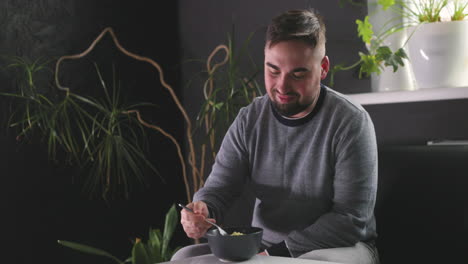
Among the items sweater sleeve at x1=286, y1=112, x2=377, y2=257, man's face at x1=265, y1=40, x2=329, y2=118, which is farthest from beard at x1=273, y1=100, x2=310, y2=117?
sweater sleeve at x1=286, y1=112, x2=377, y2=257

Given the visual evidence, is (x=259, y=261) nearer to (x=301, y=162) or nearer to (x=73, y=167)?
(x=301, y=162)

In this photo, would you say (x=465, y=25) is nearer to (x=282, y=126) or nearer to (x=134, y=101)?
(x=282, y=126)

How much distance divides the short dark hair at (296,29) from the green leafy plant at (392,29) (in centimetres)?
46

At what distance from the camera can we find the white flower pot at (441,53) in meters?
1.81

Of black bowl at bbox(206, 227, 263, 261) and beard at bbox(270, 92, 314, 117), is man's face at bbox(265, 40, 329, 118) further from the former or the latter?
black bowl at bbox(206, 227, 263, 261)

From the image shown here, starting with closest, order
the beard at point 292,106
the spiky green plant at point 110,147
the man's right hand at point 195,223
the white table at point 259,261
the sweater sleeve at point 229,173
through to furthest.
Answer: the white table at point 259,261, the man's right hand at point 195,223, the beard at point 292,106, the sweater sleeve at point 229,173, the spiky green plant at point 110,147

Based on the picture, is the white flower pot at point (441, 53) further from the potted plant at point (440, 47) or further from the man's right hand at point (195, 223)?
the man's right hand at point (195, 223)

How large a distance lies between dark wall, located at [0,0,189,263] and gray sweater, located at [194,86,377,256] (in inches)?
34.1

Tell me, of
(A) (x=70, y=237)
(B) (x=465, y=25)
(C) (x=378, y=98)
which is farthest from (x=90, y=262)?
(B) (x=465, y=25)

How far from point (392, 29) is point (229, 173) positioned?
3.13 ft

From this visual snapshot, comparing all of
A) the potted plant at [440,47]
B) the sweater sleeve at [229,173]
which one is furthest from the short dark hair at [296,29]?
the potted plant at [440,47]

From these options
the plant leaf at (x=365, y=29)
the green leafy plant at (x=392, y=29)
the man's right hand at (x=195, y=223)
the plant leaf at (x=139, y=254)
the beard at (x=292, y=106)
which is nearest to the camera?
the man's right hand at (x=195, y=223)

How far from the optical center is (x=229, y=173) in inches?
72.0

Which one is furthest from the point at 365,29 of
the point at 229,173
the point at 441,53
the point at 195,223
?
the point at 195,223
